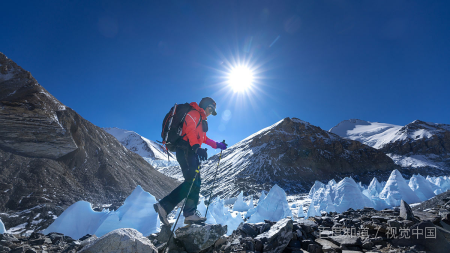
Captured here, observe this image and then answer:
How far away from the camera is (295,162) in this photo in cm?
8406

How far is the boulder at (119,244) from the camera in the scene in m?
2.16

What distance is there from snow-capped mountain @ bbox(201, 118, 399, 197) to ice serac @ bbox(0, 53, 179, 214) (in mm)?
49183

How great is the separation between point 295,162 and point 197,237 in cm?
8809

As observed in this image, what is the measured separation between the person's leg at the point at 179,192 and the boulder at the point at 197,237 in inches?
22.0

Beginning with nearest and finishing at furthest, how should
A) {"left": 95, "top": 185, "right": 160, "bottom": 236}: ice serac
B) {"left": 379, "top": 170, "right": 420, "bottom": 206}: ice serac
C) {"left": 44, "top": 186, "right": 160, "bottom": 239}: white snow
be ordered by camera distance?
{"left": 95, "top": 185, "right": 160, "bottom": 236}: ice serac
{"left": 44, "top": 186, "right": 160, "bottom": 239}: white snow
{"left": 379, "top": 170, "right": 420, "bottom": 206}: ice serac

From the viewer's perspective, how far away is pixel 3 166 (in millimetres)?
11797

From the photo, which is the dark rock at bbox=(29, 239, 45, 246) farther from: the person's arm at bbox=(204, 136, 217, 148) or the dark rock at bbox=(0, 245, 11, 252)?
the person's arm at bbox=(204, 136, 217, 148)

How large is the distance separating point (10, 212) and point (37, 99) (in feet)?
31.9

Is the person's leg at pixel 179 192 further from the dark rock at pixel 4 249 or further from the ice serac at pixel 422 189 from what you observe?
the ice serac at pixel 422 189

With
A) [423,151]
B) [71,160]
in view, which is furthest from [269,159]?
[423,151]

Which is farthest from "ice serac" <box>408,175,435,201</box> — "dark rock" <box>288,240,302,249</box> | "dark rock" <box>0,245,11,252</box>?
"dark rock" <box>0,245,11,252</box>

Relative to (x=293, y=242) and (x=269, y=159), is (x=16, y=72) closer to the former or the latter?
(x=293, y=242)

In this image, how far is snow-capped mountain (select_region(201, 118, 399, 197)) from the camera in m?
73.4

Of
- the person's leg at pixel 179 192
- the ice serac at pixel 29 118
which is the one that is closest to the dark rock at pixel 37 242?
the person's leg at pixel 179 192
